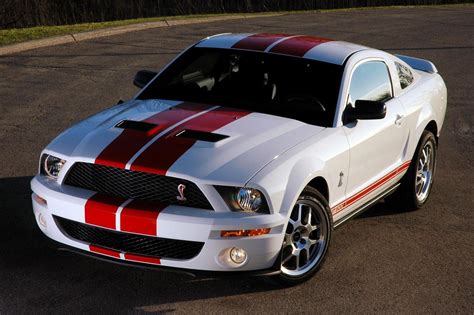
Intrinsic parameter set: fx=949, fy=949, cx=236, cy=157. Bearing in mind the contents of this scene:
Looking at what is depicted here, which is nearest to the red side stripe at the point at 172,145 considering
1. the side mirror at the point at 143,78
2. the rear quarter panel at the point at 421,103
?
the side mirror at the point at 143,78

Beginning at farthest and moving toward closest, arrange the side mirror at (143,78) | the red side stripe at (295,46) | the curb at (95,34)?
1. the curb at (95,34)
2. the side mirror at (143,78)
3. the red side stripe at (295,46)

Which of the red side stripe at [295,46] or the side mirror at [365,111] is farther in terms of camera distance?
the red side stripe at [295,46]

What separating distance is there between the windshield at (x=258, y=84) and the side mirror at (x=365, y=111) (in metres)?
0.12

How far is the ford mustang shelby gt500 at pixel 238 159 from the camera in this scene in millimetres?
5492

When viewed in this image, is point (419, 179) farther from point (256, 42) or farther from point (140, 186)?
point (140, 186)

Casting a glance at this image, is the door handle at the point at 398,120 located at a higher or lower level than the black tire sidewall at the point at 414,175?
higher

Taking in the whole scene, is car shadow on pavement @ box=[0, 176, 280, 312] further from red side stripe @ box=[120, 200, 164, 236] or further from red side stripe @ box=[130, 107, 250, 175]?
red side stripe @ box=[130, 107, 250, 175]

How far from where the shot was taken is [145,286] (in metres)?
5.84

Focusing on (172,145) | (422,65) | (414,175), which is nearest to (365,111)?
(414,175)

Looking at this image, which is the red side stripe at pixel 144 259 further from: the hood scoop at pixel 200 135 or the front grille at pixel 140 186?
the hood scoop at pixel 200 135

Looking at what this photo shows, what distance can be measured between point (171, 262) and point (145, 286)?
0.41 metres

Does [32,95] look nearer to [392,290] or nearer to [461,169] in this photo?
[461,169]

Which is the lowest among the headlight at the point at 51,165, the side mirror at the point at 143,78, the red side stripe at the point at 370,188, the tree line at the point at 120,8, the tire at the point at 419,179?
the tree line at the point at 120,8

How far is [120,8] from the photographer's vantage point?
22.1 m
